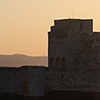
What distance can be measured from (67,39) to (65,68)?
13.5ft

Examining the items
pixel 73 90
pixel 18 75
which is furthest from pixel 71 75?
pixel 18 75

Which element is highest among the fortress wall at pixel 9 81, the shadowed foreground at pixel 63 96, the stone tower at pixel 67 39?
the stone tower at pixel 67 39

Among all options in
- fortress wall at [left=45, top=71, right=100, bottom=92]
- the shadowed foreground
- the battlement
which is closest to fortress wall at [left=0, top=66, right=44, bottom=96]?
the shadowed foreground

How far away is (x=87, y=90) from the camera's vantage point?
70.6 m

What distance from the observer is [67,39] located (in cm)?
7594

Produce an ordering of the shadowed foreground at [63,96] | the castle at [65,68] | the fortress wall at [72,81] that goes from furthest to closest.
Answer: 1. the fortress wall at [72,81]
2. the castle at [65,68]
3. the shadowed foreground at [63,96]

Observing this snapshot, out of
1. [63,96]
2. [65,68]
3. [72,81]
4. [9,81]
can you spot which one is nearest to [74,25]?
[65,68]

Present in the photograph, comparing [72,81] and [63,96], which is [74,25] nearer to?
[72,81]

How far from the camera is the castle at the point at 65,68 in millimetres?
69000

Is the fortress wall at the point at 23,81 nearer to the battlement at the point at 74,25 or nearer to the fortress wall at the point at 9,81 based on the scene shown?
the fortress wall at the point at 9,81

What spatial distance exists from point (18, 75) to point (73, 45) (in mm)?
9252

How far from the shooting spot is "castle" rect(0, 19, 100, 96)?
226ft

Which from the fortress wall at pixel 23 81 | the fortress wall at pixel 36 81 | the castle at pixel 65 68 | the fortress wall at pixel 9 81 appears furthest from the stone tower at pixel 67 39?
the fortress wall at pixel 9 81

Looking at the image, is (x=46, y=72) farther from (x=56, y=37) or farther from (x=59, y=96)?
(x=56, y=37)
